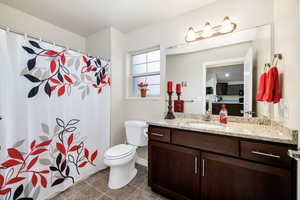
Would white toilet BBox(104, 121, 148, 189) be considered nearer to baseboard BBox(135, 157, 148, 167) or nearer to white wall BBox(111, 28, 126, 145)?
baseboard BBox(135, 157, 148, 167)

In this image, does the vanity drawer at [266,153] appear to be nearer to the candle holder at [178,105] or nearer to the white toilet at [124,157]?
the candle holder at [178,105]

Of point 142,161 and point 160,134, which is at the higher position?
point 160,134

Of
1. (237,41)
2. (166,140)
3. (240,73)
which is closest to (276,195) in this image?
(166,140)

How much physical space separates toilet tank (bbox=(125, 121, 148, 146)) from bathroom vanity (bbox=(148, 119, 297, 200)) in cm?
39

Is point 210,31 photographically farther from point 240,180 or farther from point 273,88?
point 240,180

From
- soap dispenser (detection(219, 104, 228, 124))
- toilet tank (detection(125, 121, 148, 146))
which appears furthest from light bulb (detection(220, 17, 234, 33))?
toilet tank (detection(125, 121, 148, 146))

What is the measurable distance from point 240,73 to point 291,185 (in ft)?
3.46

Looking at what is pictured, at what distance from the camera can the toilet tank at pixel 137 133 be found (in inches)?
71.6

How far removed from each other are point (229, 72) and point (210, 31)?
56 cm

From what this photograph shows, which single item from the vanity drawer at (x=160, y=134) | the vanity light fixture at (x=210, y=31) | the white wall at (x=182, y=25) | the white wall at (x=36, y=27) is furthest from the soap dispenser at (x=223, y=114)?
the white wall at (x=36, y=27)

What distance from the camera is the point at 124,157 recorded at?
1.53m

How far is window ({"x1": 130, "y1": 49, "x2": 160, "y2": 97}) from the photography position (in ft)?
6.90

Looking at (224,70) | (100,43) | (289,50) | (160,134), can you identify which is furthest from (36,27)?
(289,50)

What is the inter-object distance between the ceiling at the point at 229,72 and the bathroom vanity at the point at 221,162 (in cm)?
60
